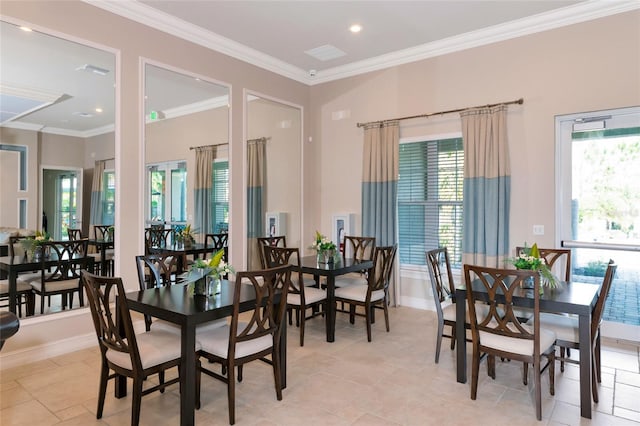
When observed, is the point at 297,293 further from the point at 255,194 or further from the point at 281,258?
the point at 255,194

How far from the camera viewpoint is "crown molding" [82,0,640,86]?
13.5 feet

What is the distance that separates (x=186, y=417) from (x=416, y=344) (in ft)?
8.05

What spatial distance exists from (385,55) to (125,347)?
481 cm

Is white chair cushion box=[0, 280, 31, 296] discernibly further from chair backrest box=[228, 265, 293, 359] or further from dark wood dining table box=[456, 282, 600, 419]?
dark wood dining table box=[456, 282, 600, 419]

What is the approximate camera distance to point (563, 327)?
119 inches

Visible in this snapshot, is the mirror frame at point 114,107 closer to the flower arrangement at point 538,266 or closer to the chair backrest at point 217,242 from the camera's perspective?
the chair backrest at point 217,242

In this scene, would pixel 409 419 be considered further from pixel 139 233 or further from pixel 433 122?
pixel 433 122

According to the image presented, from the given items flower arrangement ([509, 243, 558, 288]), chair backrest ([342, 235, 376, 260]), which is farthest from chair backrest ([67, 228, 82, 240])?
flower arrangement ([509, 243, 558, 288])

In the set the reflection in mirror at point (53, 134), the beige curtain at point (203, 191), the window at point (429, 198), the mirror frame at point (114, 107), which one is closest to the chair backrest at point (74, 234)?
the reflection in mirror at point (53, 134)

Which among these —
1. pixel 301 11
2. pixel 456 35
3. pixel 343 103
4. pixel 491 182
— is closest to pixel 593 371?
pixel 491 182

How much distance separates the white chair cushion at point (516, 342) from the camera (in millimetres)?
2738

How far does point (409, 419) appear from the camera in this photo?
8.79 ft

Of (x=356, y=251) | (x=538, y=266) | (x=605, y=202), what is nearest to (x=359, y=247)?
(x=356, y=251)

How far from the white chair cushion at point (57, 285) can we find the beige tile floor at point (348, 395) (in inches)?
25.4
